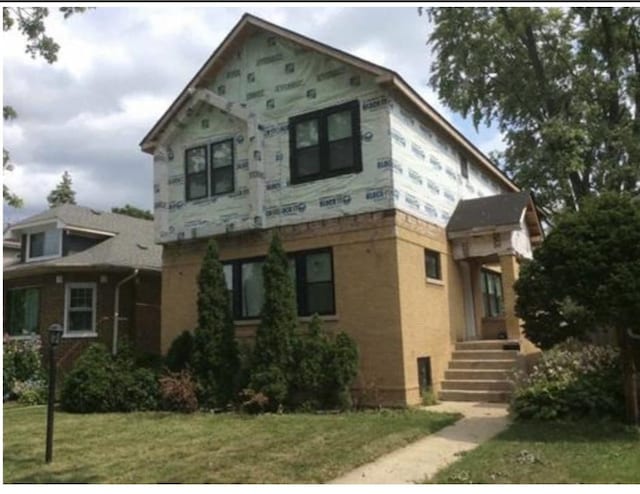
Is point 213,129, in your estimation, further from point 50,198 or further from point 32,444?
point 50,198

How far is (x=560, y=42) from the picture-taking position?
27.3 meters

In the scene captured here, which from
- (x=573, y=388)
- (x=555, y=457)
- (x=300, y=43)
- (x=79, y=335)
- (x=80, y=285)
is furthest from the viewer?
(x=80, y=285)

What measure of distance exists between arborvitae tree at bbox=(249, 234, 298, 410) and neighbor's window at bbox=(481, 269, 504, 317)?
27.3 ft

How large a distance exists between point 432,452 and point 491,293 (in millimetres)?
12498

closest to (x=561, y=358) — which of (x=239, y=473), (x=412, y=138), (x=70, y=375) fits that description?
(x=412, y=138)

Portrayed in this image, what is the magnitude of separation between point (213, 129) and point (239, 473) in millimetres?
10956

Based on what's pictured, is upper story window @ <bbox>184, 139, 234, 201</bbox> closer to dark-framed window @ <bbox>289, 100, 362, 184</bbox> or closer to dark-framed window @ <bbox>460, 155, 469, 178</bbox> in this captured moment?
dark-framed window @ <bbox>289, 100, 362, 184</bbox>

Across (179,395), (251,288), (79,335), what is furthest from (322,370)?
(79,335)

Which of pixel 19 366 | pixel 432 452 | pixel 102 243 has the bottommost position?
pixel 432 452

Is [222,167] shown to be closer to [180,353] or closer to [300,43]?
[300,43]

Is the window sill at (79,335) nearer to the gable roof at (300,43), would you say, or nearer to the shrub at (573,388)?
the gable roof at (300,43)

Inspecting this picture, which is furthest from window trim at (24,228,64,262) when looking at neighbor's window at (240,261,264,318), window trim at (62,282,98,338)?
neighbor's window at (240,261,264,318)

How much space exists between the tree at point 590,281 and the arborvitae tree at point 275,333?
4.77 meters

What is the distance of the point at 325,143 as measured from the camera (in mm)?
14516
